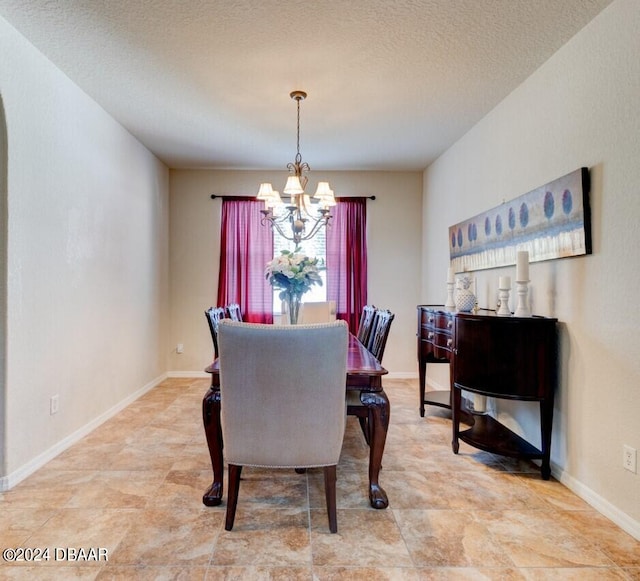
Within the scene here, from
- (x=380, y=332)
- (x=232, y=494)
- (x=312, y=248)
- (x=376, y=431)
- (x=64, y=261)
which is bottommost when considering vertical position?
(x=232, y=494)

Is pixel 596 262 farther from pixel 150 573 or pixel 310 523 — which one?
pixel 150 573

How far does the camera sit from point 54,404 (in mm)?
2598

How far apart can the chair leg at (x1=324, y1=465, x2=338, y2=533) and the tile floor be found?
0.16 ft

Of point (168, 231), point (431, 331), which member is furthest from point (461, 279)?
point (168, 231)

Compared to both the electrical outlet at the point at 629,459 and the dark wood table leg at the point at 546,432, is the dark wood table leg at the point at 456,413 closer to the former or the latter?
the dark wood table leg at the point at 546,432

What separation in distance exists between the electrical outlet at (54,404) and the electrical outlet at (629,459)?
3.32m

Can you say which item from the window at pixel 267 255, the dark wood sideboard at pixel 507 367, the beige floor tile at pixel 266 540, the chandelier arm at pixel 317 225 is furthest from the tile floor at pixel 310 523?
the window at pixel 267 255

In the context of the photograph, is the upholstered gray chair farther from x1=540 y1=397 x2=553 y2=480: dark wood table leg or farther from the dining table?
x1=540 y1=397 x2=553 y2=480: dark wood table leg

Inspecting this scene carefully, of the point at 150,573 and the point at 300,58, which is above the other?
the point at 300,58

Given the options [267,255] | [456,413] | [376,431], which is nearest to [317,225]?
[267,255]

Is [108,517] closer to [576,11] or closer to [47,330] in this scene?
[47,330]

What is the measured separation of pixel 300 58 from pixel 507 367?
2.31m

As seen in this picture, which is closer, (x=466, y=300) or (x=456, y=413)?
(x=456, y=413)

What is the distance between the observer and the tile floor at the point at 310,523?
1547 mm
